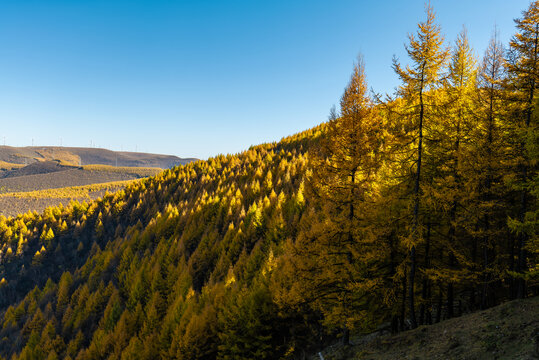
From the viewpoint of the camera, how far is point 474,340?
9.70m

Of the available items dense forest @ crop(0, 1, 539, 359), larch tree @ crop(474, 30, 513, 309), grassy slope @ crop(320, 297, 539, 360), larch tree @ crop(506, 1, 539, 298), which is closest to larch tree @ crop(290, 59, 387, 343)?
dense forest @ crop(0, 1, 539, 359)

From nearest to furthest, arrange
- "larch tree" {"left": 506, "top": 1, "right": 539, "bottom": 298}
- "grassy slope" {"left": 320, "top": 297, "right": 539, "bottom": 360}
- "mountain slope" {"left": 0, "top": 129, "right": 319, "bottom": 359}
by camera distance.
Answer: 1. "grassy slope" {"left": 320, "top": 297, "right": 539, "bottom": 360}
2. "larch tree" {"left": 506, "top": 1, "right": 539, "bottom": 298}
3. "mountain slope" {"left": 0, "top": 129, "right": 319, "bottom": 359}

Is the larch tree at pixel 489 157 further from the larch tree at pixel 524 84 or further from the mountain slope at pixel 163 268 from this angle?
the mountain slope at pixel 163 268

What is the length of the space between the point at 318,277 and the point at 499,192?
9.45 meters

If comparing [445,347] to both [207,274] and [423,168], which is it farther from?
[207,274]

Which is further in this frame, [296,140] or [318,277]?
[296,140]

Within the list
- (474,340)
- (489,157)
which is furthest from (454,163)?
(474,340)

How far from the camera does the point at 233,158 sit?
121000 millimetres

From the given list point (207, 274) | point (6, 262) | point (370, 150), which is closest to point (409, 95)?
point (370, 150)

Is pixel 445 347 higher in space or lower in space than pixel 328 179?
lower

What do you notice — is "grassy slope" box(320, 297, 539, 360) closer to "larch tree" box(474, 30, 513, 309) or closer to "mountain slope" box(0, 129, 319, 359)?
"larch tree" box(474, 30, 513, 309)

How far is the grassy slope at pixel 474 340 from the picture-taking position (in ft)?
28.2

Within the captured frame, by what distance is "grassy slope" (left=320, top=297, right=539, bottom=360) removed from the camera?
859cm

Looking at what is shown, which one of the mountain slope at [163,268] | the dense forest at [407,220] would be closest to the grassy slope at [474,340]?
the dense forest at [407,220]
